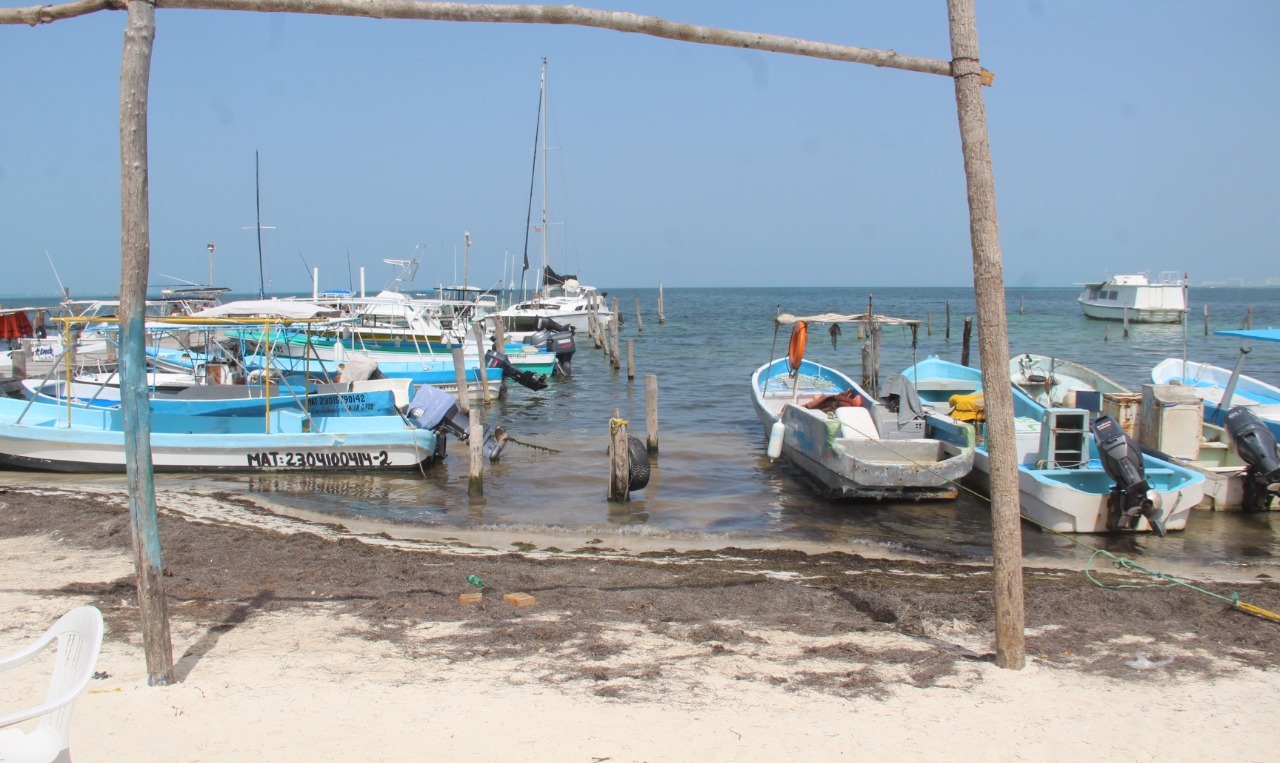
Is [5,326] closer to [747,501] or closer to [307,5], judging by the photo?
[747,501]

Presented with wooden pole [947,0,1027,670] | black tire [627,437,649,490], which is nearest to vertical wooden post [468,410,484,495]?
black tire [627,437,649,490]

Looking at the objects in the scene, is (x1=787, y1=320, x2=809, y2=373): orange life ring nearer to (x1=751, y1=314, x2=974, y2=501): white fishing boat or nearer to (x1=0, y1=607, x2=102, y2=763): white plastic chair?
(x1=751, y1=314, x2=974, y2=501): white fishing boat

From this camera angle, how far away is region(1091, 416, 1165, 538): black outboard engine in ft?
36.4

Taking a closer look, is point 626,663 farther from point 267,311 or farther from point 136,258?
point 267,311

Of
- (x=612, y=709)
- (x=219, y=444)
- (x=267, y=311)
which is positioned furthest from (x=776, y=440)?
(x=612, y=709)

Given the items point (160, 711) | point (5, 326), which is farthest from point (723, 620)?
point (5, 326)

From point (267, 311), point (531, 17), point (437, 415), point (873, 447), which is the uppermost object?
point (531, 17)

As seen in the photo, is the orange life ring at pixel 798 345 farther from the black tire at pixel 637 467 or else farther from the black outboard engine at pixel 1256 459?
the black outboard engine at pixel 1256 459

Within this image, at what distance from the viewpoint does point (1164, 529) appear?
11.4m

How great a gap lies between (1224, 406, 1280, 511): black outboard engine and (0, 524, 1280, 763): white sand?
7947 mm

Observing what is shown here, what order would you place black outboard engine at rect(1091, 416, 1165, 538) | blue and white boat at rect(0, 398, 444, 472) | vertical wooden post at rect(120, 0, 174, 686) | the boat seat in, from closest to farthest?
vertical wooden post at rect(120, 0, 174, 686) < black outboard engine at rect(1091, 416, 1165, 538) < the boat seat < blue and white boat at rect(0, 398, 444, 472)

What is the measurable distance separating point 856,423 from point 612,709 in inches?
402

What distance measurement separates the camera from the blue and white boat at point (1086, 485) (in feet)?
36.9

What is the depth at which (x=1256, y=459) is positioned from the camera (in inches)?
480
